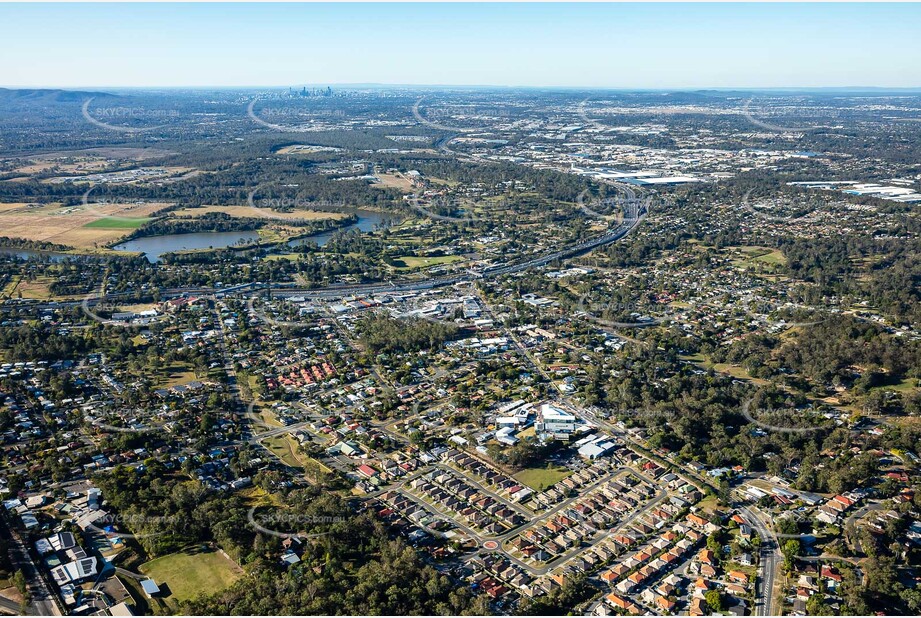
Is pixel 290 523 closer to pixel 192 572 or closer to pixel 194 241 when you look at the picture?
pixel 192 572

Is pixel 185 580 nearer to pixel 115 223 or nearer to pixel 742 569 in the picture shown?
pixel 742 569

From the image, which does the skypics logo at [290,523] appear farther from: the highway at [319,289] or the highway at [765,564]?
the highway at [319,289]

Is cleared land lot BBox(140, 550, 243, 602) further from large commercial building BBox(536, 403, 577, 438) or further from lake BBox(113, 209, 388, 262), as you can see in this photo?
lake BBox(113, 209, 388, 262)

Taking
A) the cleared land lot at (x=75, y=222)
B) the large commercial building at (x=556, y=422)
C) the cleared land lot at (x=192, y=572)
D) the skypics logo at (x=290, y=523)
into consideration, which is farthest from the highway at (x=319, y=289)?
the cleared land lot at (x=192, y=572)

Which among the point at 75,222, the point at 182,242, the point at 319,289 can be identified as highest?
the point at 75,222

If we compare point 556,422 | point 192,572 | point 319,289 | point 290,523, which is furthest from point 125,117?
point 192,572
